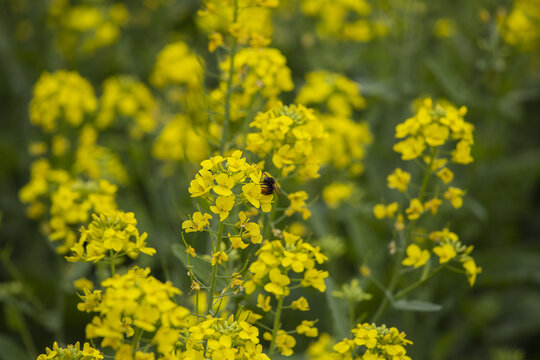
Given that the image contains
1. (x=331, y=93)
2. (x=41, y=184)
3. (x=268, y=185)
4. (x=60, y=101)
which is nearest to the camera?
(x=268, y=185)

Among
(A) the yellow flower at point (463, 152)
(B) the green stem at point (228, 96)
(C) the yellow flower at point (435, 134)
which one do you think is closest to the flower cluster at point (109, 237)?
(B) the green stem at point (228, 96)

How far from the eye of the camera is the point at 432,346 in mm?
3668

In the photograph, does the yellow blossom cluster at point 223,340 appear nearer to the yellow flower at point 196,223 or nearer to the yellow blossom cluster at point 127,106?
the yellow flower at point 196,223

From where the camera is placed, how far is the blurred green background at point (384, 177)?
368 centimetres

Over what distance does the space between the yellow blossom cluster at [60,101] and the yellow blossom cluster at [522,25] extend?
2786 mm

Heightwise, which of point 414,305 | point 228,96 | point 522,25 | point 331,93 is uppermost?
point 522,25

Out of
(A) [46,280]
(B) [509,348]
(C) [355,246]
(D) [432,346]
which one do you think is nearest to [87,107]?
(A) [46,280]

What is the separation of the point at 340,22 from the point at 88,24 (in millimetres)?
2409

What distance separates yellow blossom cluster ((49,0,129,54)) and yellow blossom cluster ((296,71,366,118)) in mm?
2285

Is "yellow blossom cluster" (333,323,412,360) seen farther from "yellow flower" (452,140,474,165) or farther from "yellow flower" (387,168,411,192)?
"yellow flower" (452,140,474,165)

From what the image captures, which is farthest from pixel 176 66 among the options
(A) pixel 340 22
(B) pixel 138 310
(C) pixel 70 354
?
(B) pixel 138 310

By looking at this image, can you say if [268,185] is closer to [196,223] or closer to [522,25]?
[196,223]

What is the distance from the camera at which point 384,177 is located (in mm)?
4539

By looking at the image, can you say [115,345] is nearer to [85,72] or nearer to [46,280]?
[46,280]
